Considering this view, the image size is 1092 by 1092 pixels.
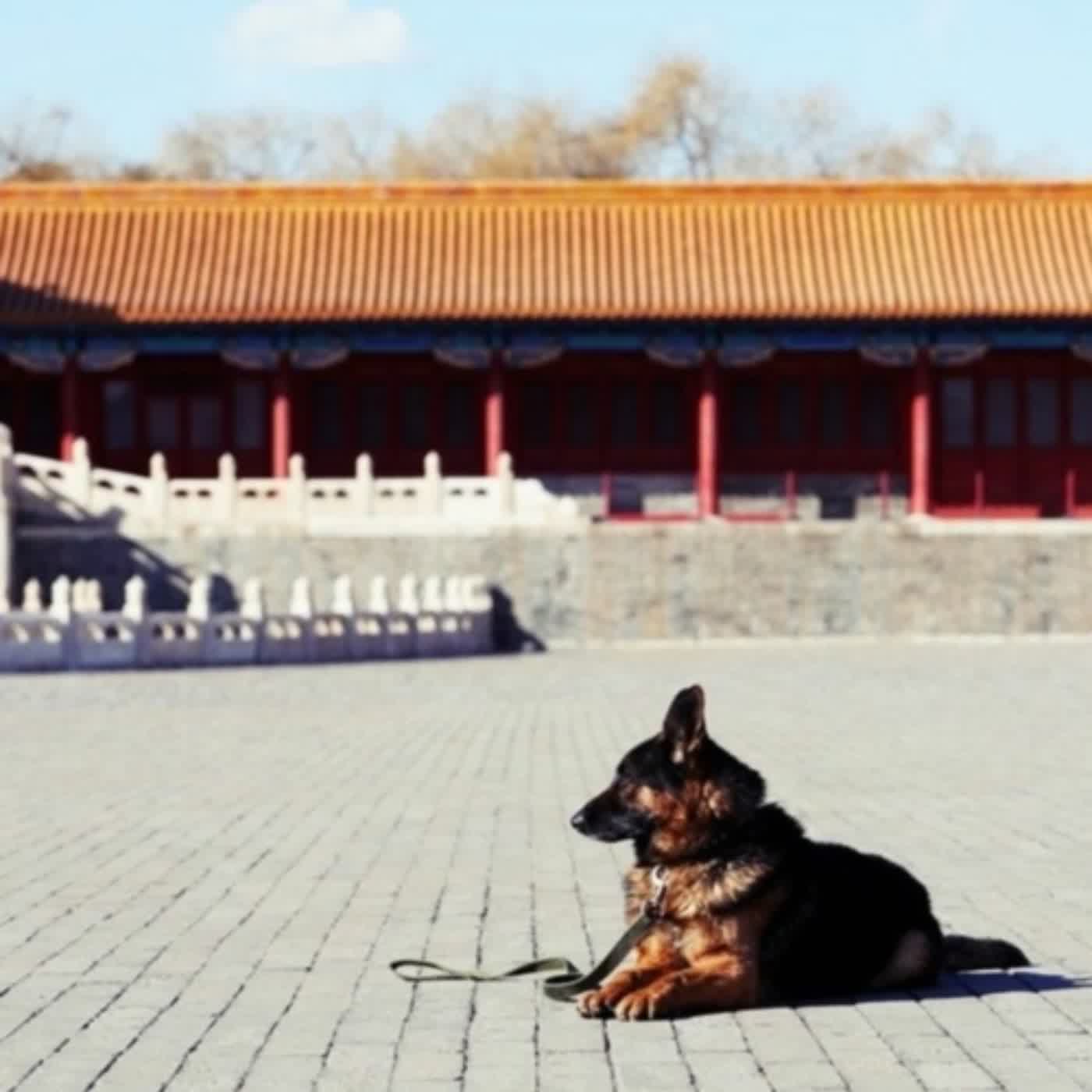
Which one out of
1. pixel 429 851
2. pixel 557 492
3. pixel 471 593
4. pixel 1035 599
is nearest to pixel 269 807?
pixel 429 851

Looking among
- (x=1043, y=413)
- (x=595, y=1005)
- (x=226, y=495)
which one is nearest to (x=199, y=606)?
(x=226, y=495)

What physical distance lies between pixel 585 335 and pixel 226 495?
7613mm

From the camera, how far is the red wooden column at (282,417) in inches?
1743

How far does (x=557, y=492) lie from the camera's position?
45500 millimetres

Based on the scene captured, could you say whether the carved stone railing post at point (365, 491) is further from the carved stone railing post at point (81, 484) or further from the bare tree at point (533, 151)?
the bare tree at point (533, 151)

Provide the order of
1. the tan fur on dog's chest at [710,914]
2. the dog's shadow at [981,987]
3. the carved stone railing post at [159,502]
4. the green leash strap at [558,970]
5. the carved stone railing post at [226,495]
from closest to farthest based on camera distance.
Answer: the tan fur on dog's chest at [710,914], the green leash strap at [558,970], the dog's shadow at [981,987], the carved stone railing post at [159,502], the carved stone railing post at [226,495]

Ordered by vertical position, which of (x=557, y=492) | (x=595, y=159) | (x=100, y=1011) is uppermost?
(x=595, y=159)

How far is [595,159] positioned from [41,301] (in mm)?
40759

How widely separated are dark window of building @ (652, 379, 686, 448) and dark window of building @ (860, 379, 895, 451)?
9.75 ft

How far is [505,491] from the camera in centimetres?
3991

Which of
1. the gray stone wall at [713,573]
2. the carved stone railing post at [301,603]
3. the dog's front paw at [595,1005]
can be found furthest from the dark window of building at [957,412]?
the dog's front paw at [595,1005]

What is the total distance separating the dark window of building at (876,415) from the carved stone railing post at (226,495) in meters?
12.0

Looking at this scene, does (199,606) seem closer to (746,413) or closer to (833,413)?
(746,413)

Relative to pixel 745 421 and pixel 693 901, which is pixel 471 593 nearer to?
pixel 745 421
